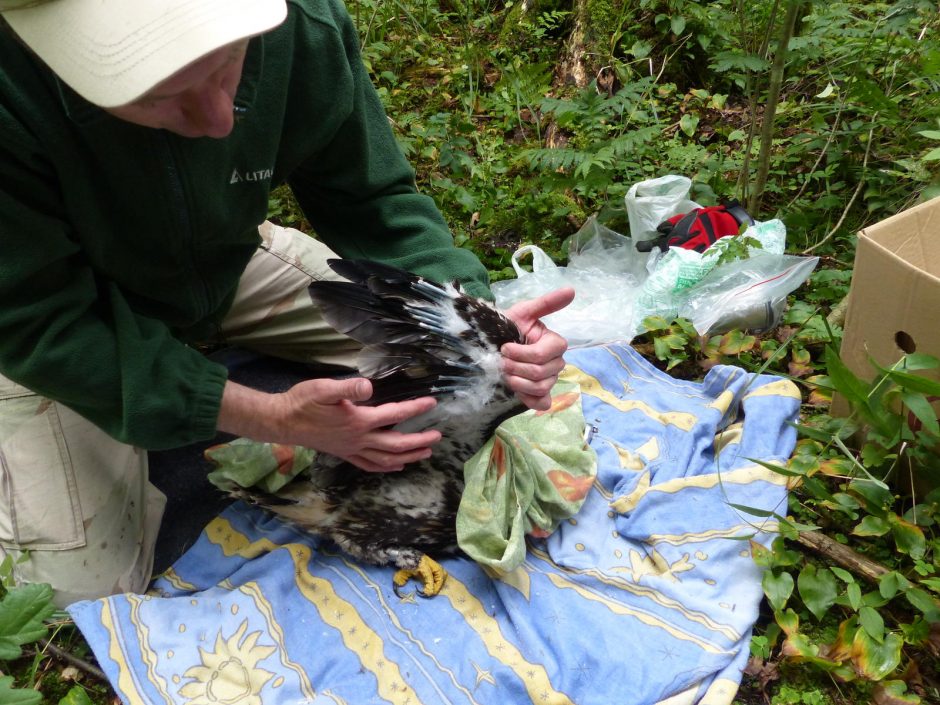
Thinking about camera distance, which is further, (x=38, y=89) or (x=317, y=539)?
(x=317, y=539)

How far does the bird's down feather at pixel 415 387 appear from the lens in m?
1.98

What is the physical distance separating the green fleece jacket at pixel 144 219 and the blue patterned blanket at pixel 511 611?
0.65 meters

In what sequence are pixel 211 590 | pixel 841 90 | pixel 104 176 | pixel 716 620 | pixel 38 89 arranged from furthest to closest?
pixel 841 90, pixel 211 590, pixel 716 620, pixel 104 176, pixel 38 89

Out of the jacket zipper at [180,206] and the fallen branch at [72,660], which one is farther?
the fallen branch at [72,660]

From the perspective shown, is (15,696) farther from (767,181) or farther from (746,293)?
(767,181)

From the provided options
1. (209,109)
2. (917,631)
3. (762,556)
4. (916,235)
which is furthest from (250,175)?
(917,631)

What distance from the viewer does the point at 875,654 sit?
193 cm

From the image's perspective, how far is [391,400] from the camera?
80.3 inches

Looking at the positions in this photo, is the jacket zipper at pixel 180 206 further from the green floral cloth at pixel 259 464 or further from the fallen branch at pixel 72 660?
the fallen branch at pixel 72 660

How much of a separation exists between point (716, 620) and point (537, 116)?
3.21 m

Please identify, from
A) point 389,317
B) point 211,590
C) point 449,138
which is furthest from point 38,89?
point 449,138

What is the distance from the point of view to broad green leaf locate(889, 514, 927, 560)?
208 centimetres

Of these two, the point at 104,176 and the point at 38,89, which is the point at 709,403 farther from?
the point at 38,89

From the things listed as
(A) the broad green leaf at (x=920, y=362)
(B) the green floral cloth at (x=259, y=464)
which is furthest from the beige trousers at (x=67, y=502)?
(A) the broad green leaf at (x=920, y=362)
